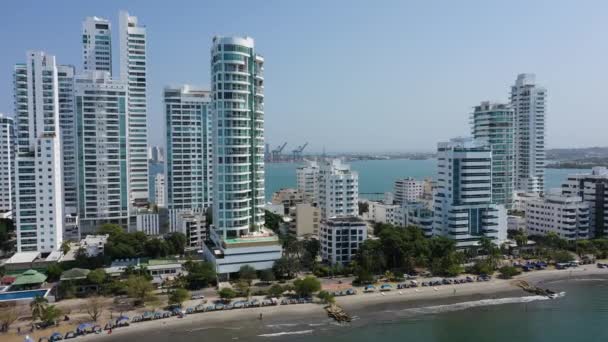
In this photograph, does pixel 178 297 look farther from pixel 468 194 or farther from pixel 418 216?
pixel 468 194

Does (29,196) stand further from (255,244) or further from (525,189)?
(525,189)

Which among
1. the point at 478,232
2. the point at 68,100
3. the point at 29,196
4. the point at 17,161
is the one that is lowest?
the point at 478,232

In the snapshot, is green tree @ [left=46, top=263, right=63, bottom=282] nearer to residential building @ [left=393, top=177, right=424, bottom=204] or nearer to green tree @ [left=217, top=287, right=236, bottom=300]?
green tree @ [left=217, top=287, right=236, bottom=300]

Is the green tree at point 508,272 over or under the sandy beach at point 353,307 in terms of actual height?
over

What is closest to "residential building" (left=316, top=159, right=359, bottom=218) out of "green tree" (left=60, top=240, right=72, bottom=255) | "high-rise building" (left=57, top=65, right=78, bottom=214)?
"green tree" (left=60, top=240, right=72, bottom=255)

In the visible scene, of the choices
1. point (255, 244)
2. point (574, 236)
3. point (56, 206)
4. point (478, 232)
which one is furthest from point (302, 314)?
point (574, 236)

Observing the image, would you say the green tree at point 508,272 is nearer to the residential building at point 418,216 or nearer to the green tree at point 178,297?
the residential building at point 418,216

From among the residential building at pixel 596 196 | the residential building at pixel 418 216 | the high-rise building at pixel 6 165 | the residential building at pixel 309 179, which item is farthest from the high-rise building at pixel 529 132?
the high-rise building at pixel 6 165
